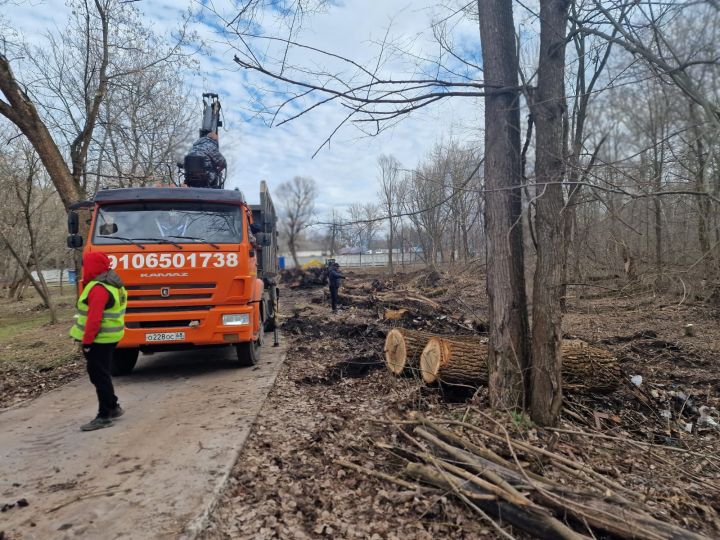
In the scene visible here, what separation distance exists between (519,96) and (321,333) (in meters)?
7.47

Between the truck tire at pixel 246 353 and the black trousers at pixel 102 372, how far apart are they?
244cm

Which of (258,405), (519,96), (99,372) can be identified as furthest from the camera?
(258,405)

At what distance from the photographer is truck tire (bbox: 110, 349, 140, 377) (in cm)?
717

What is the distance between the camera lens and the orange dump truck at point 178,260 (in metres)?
6.42

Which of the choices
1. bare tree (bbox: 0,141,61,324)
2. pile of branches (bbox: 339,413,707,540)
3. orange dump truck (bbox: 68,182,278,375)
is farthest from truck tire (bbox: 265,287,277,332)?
bare tree (bbox: 0,141,61,324)

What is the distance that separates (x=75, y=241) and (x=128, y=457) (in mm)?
4034

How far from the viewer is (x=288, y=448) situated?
420 cm

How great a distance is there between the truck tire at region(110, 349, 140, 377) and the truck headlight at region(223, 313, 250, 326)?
182cm

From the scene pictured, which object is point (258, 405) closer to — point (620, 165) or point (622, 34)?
point (620, 165)

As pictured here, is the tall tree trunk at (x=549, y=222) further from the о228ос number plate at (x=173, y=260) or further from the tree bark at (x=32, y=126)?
the tree bark at (x=32, y=126)

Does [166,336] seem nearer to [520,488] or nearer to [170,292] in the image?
[170,292]

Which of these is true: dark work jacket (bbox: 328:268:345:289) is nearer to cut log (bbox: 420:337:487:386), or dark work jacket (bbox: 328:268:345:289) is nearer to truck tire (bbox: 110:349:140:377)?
truck tire (bbox: 110:349:140:377)

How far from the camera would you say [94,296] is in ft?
15.4

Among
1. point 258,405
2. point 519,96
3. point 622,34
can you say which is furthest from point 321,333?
point 622,34
